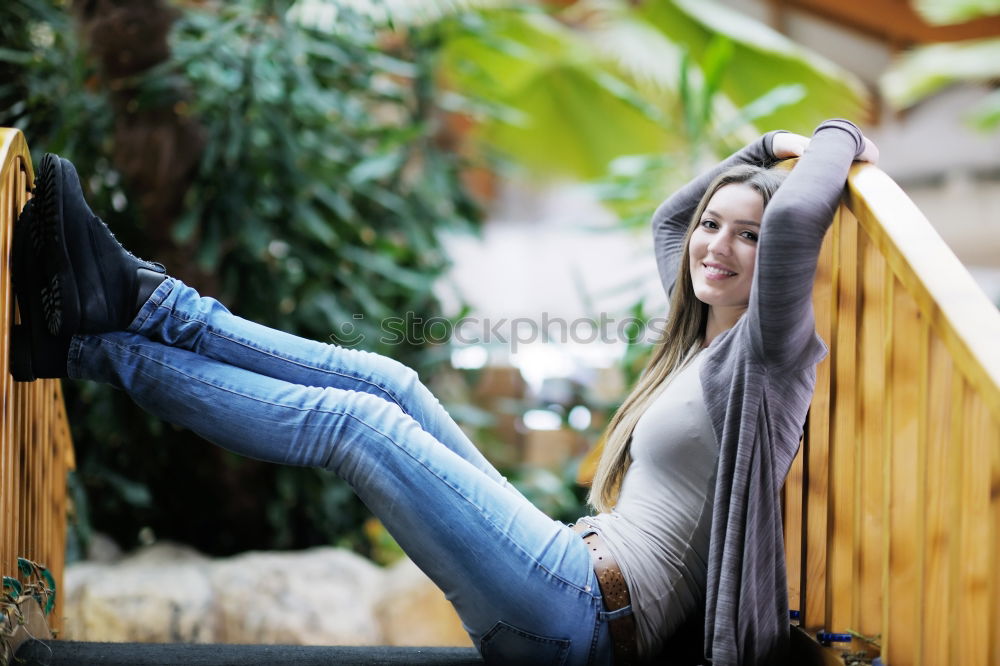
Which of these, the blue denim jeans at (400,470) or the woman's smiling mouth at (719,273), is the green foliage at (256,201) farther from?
the woman's smiling mouth at (719,273)

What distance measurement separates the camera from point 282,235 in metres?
2.96

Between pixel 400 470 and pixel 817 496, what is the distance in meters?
0.66

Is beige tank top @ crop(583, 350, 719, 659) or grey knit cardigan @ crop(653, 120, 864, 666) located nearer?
grey knit cardigan @ crop(653, 120, 864, 666)

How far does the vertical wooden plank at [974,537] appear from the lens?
3.33 feet

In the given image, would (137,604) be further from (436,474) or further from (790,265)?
(790,265)

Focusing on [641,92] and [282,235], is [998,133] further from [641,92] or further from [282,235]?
[282,235]

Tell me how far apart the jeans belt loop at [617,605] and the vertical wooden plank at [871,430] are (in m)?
0.33

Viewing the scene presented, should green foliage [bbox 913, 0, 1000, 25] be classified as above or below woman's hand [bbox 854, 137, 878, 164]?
above

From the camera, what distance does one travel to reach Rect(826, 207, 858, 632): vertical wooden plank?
4.35 ft

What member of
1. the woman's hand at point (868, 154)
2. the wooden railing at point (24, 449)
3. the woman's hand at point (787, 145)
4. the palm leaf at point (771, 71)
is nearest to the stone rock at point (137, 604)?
the wooden railing at point (24, 449)

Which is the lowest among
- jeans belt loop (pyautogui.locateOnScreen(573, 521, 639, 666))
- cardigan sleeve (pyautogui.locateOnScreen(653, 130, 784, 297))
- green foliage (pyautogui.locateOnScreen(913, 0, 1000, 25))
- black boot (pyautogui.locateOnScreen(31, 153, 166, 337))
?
jeans belt loop (pyautogui.locateOnScreen(573, 521, 639, 666))

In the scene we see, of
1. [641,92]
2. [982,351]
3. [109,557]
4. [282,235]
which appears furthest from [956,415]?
[641,92]

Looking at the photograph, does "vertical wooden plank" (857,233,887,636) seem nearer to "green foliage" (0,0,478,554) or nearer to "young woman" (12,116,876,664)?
"young woman" (12,116,876,664)

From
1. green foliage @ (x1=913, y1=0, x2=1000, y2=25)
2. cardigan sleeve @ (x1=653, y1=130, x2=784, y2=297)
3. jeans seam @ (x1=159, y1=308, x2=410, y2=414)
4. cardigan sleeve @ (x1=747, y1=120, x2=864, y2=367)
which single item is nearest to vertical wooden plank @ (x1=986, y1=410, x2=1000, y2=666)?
cardigan sleeve @ (x1=747, y1=120, x2=864, y2=367)
